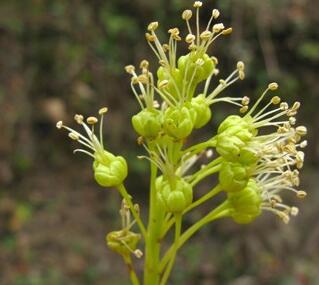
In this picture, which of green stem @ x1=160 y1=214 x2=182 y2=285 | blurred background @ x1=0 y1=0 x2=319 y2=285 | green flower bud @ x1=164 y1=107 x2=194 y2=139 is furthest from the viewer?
blurred background @ x1=0 y1=0 x2=319 y2=285

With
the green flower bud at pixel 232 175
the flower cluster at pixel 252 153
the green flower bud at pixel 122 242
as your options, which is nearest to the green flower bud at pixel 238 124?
the flower cluster at pixel 252 153

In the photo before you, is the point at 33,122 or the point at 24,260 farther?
the point at 33,122

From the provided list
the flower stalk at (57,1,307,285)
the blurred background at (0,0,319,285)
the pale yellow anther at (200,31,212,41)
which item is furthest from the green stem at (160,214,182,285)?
the blurred background at (0,0,319,285)

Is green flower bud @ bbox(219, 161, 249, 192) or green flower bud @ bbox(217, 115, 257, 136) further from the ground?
green flower bud @ bbox(217, 115, 257, 136)

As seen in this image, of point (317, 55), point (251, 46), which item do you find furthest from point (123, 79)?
point (317, 55)

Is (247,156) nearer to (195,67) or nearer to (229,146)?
(229,146)

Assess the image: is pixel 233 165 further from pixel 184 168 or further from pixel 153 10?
pixel 153 10

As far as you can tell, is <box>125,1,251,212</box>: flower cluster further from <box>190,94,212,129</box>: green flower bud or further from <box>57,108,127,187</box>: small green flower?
<box>57,108,127,187</box>: small green flower
